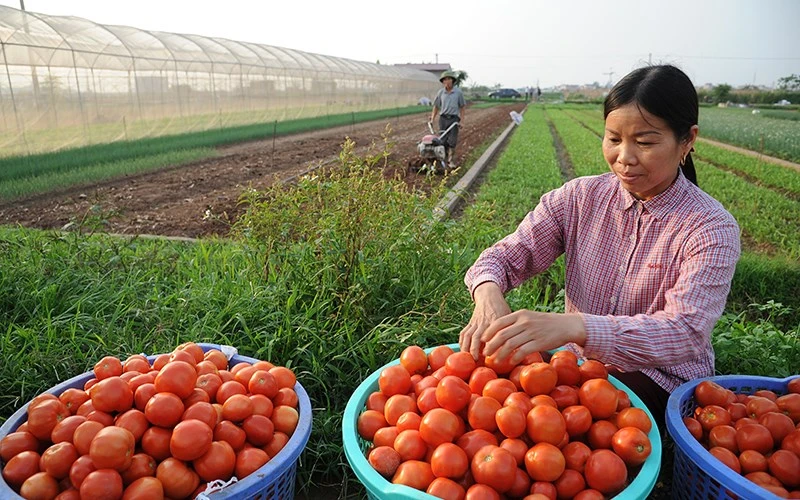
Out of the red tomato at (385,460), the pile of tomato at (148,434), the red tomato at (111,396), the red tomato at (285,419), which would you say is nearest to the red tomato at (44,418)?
the pile of tomato at (148,434)

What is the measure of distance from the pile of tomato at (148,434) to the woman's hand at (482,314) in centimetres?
66

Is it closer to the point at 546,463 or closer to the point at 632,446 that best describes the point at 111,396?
the point at 546,463

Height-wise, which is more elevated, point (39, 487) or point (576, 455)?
point (576, 455)

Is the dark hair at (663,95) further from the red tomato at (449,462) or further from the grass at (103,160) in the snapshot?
the grass at (103,160)

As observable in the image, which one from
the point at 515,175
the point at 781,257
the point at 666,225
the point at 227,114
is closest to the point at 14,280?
the point at 666,225

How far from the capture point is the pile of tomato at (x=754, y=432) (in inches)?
61.4

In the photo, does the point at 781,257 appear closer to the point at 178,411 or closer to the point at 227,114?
the point at 178,411

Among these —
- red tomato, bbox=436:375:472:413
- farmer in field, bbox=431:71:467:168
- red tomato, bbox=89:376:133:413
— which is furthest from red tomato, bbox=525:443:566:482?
farmer in field, bbox=431:71:467:168

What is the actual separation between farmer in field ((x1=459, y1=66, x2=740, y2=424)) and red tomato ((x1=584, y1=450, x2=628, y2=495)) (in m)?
0.35

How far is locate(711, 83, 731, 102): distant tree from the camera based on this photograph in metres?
55.3

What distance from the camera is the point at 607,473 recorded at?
1.43m

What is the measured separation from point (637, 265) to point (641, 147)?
509mm

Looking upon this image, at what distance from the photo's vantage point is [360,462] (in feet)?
4.87

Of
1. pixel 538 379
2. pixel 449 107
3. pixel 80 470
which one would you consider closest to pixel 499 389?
pixel 538 379
